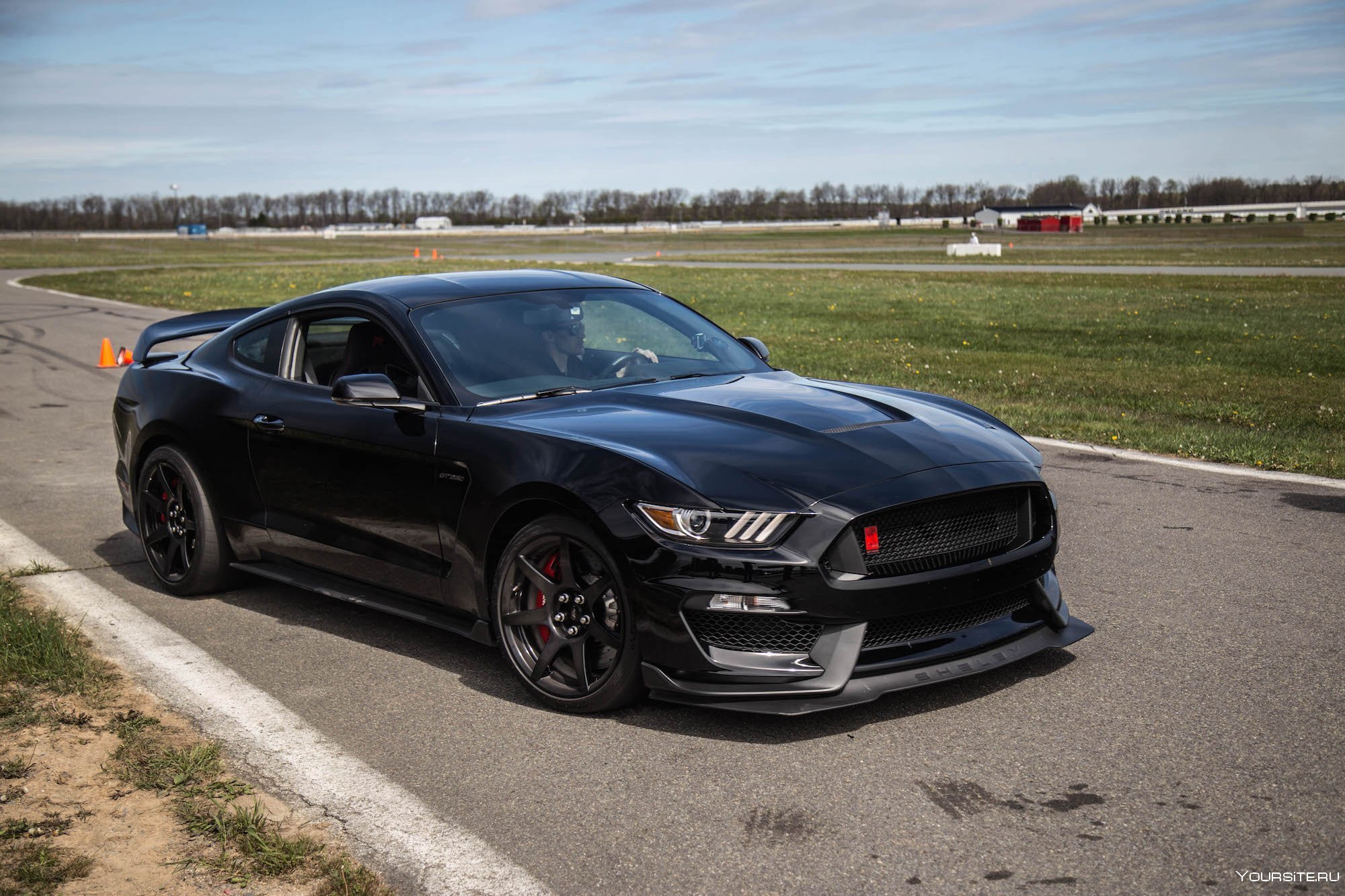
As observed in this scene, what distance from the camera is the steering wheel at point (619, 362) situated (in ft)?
17.5

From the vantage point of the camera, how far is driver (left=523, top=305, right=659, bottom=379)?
17.3 feet

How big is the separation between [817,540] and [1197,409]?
337 inches

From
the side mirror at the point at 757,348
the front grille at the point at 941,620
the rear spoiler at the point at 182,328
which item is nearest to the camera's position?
the front grille at the point at 941,620

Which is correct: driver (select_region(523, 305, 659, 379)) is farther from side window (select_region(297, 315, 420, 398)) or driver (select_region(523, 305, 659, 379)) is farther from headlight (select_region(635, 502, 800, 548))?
headlight (select_region(635, 502, 800, 548))

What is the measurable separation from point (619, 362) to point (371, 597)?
1.44 meters

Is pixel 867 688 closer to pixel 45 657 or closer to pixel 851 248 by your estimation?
pixel 45 657

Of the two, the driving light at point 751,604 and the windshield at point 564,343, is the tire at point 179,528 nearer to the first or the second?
the windshield at point 564,343

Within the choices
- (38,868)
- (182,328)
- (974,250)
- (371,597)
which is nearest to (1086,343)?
(182,328)

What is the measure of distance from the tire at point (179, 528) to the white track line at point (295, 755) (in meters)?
0.29

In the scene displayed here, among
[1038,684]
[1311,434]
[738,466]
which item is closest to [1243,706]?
[1038,684]

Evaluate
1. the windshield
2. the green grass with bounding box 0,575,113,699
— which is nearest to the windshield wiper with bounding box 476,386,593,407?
the windshield

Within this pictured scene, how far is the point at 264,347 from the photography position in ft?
19.4

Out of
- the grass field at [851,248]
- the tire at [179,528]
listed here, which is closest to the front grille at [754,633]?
the tire at [179,528]

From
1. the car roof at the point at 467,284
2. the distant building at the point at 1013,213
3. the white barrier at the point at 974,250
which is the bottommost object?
the white barrier at the point at 974,250
